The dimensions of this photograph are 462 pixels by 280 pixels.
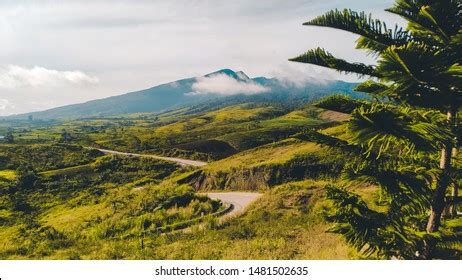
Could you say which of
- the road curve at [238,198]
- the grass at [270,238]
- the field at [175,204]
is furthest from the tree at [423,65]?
the road curve at [238,198]

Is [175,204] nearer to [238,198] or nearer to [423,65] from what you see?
[238,198]

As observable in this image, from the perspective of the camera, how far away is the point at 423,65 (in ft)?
18.9

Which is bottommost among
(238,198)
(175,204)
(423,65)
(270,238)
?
(238,198)

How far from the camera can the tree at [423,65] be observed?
584 cm

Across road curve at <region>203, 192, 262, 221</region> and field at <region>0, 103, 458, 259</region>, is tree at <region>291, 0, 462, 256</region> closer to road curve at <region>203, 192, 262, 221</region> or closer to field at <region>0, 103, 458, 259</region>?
field at <region>0, 103, 458, 259</region>

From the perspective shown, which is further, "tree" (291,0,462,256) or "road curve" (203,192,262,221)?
"road curve" (203,192,262,221)

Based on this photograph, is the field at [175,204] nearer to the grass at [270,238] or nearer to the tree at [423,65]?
the grass at [270,238]

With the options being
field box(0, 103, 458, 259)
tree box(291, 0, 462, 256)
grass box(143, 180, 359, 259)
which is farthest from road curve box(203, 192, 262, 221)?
tree box(291, 0, 462, 256)

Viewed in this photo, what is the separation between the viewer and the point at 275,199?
29703 millimetres

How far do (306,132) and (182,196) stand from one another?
3119 centimetres

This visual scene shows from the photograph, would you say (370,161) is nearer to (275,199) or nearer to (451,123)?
(451,123)

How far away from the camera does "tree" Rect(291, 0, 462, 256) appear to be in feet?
19.2

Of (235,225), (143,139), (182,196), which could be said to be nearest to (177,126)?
(143,139)

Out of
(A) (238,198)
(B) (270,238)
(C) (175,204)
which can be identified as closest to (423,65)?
(B) (270,238)
